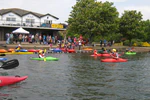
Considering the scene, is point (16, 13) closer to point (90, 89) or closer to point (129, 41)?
point (129, 41)

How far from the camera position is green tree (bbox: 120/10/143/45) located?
55.9m

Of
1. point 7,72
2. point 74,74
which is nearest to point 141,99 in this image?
point 74,74

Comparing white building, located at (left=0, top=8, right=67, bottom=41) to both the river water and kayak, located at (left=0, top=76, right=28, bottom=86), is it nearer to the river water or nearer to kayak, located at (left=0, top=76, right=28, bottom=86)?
the river water

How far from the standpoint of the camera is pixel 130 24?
56344 mm

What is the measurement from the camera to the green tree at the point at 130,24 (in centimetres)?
5594

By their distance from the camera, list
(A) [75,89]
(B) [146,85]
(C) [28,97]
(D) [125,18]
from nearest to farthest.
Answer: (C) [28,97] < (A) [75,89] < (B) [146,85] < (D) [125,18]

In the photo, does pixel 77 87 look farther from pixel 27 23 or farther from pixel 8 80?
pixel 27 23

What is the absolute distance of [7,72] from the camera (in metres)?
19.4

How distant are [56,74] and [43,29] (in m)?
41.4

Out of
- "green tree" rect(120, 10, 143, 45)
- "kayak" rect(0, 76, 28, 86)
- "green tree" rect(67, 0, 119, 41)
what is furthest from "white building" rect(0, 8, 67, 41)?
"kayak" rect(0, 76, 28, 86)

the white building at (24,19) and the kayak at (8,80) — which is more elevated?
the white building at (24,19)

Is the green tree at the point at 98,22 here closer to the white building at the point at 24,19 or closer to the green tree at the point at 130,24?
the green tree at the point at 130,24

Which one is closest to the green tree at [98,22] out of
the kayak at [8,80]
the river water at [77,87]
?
the river water at [77,87]

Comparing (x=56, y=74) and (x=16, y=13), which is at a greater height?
Result: (x=16, y=13)
